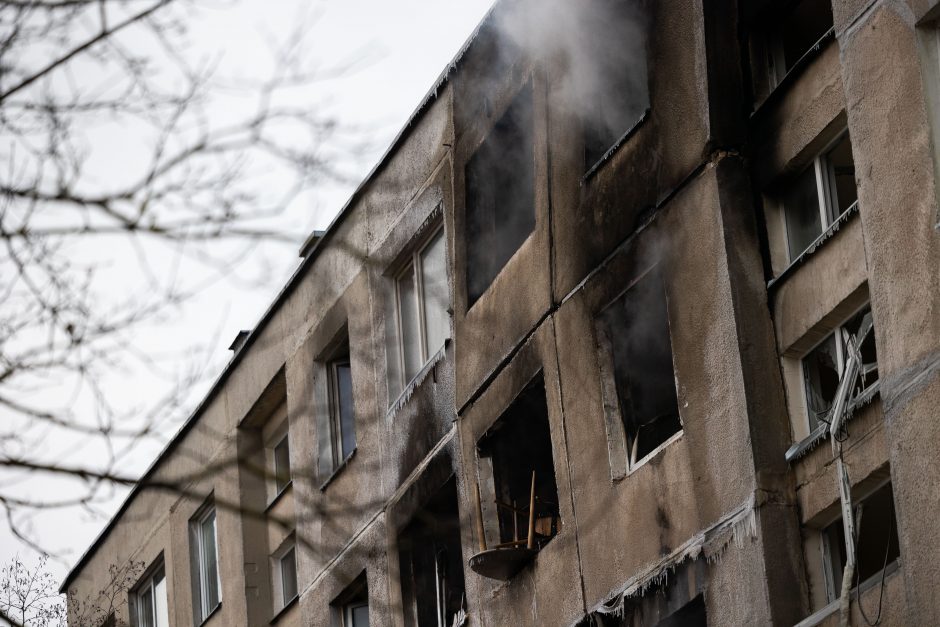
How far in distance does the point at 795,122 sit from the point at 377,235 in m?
7.53

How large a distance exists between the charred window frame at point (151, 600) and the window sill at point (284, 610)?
3.80m

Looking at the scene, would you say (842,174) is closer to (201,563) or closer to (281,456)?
(281,456)

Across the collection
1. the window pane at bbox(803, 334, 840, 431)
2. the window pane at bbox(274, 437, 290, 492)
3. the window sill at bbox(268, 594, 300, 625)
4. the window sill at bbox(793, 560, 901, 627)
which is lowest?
the window sill at bbox(793, 560, 901, 627)

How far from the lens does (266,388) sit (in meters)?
23.2

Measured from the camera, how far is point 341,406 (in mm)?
21641

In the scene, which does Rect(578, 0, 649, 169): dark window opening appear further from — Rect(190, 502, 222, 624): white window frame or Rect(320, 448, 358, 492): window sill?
Rect(190, 502, 222, 624): white window frame

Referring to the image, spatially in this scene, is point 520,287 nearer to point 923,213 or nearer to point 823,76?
point 823,76

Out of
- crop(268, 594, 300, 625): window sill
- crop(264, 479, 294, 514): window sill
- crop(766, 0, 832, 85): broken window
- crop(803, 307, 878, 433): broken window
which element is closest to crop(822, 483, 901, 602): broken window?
crop(803, 307, 878, 433): broken window

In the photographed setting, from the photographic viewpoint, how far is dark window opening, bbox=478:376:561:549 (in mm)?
17000

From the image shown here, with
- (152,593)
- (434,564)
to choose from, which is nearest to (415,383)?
(434,564)

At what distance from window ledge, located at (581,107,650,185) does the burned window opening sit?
186cm

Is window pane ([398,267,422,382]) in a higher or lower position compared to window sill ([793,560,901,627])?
higher

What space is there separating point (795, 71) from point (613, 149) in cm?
224

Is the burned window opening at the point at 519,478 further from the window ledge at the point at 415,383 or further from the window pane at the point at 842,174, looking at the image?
the window pane at the point at 842,174
